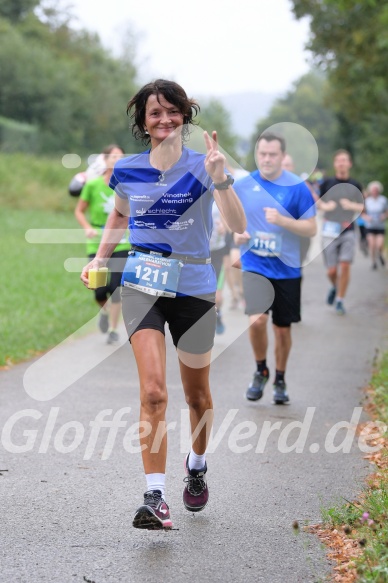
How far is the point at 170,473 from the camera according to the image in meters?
6.22

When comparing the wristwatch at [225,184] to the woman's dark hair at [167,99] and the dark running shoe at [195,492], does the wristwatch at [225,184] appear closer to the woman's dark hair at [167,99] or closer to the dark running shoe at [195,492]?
the woman's dark hair at [167,99]

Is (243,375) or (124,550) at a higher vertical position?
(124,550)

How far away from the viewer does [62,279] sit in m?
17.9

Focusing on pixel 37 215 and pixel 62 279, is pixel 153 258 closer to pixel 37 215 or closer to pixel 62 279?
pixel 62 279

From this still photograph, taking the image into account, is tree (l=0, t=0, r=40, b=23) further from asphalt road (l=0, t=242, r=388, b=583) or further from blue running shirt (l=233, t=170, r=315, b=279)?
blue running shirt (l=233, t=170, r=315, b=279)

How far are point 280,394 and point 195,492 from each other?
3.39m

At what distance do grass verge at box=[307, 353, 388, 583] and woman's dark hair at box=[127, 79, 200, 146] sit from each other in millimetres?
2046

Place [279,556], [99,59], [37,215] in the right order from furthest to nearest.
Answer: [99,59] → [37,215] → [279,556]

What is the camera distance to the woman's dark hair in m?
5.17

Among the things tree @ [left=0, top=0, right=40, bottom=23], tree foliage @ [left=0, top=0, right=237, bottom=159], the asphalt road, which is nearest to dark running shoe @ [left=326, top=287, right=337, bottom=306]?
the asphalt road

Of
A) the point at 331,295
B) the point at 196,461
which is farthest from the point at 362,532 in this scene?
the point at 331,295

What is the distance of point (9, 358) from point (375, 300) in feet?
30.3

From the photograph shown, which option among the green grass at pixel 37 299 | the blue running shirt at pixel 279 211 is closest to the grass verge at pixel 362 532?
the blue running shirt at pixel 279 211

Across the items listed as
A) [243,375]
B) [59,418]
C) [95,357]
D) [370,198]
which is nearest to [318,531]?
[59,418]
